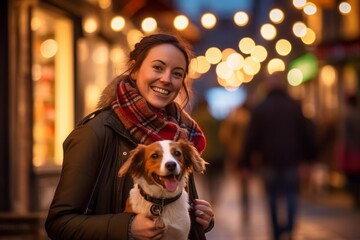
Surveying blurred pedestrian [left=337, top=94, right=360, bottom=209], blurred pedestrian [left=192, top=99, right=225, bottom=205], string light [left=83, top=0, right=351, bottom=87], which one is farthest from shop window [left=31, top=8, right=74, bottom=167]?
blurred pedestrian [left=337, top=94, right=360, bottom=209]

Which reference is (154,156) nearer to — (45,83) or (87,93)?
(45,83)

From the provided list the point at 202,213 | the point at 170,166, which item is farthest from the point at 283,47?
the point at 170,166

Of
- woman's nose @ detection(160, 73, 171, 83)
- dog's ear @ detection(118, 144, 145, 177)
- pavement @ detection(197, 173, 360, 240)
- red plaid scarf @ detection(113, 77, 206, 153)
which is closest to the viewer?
dog's ear @ detection(118, 144, 145, 177)

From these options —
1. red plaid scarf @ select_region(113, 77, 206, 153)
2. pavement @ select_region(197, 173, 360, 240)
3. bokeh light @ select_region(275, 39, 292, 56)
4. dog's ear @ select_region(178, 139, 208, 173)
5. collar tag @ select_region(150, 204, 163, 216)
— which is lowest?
pavement @ select_region(197, 173, 360, 240)

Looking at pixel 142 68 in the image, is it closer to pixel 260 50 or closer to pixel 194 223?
pixel 194 223

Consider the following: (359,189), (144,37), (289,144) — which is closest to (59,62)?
(289,144)

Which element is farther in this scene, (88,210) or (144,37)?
(144,37)

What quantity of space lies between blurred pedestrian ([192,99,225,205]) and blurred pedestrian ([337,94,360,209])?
2772mm

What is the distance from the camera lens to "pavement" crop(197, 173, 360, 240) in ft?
39.0

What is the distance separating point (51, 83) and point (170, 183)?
850 cm

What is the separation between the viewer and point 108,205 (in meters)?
3.55

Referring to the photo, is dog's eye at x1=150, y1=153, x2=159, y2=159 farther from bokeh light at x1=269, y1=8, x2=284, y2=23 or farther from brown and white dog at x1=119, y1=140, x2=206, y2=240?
bokeh light at x1=269, y1=8, x2=284, y2=23

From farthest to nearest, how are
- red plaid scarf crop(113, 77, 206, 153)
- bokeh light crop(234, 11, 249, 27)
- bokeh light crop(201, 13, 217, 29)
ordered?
bokeh light crop(201, 13, 217, 29) < bokeh light crop(234, 11, 249, 27) < red plaid scarf crop(113, 77, 206, 153)

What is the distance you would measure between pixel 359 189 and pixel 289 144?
21.3 ft
